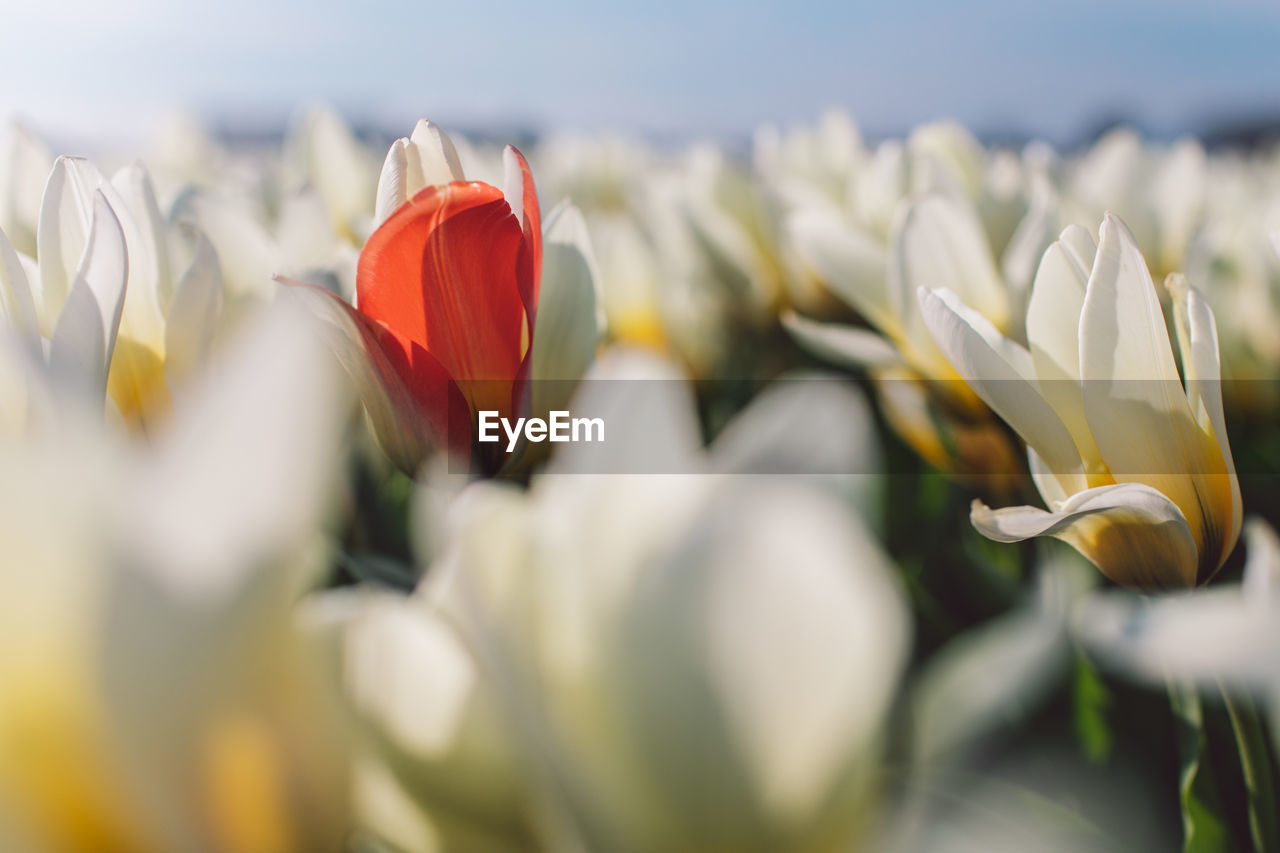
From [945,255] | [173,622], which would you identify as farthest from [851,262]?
[173,622]

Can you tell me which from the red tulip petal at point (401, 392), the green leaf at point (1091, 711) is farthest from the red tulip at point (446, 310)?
the green leaf at point (1091, 711)

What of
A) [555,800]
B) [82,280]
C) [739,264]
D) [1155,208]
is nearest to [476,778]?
[555,800]

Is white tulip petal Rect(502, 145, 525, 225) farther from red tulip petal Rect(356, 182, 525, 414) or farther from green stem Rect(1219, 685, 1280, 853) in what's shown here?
green stem Rect(1219, 685, 1280, 853)

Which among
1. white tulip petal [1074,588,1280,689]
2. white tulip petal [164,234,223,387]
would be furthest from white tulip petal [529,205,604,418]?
white tulip petal [1074,588,1280,689]

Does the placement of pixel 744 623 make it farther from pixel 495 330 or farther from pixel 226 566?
pixel 495 330

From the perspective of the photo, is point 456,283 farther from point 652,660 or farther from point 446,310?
point 652,660

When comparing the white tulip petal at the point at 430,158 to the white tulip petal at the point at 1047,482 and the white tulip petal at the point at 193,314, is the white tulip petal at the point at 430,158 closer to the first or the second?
the white tulip petal at the point at 193,314
